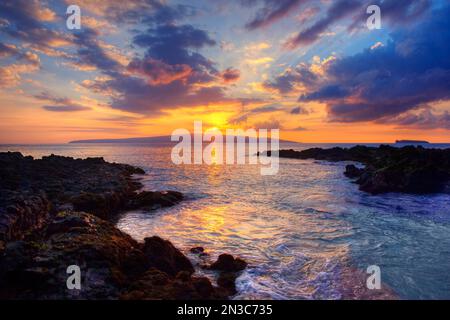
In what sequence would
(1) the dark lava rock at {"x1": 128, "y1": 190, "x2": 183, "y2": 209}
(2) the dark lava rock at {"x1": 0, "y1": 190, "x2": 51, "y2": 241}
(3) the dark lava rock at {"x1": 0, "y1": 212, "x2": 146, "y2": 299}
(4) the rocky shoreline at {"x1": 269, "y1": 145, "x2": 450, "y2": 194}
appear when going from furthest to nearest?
(4) the rocky shoreline at {"x1": 269, "y1": 145, "x2": 450, "y2": 194}, (1) the dark lava rock at {"x1": 128, "y1": 190, "x2": 183, "y2": 209}, (2) the dark lava rock at {"x1": 0, "y1": 190, "x2": 51, "y2": 241}, (3) the dark lava rock at {"x1": 0, "y1": 212, "x2": 146, "y2": 299}

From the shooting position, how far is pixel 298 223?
15.4m

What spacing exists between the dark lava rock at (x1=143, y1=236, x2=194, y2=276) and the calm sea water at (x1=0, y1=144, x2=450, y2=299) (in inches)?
52.5

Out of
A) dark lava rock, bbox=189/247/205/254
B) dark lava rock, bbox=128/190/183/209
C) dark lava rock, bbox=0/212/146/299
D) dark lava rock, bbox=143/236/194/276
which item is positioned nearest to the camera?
dark lava rock, bbox=0/212/146/299

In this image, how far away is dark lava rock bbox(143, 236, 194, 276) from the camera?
8.40 m

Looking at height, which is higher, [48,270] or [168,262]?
[48,270]

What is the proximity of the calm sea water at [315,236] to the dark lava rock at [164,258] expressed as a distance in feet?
4.37

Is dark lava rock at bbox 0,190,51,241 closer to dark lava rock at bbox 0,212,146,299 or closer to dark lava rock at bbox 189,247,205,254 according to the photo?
dark lava rock at bbox 0,212,146,299

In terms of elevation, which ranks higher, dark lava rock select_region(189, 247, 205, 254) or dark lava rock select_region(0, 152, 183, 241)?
dark lava rock select_region(0, 152, 183, 241)

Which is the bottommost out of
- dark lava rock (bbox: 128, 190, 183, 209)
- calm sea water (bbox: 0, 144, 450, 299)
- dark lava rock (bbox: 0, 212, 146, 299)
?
calm sea water (bbox: 0, 144, 450, 299)

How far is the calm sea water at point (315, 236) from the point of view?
8.55 metres

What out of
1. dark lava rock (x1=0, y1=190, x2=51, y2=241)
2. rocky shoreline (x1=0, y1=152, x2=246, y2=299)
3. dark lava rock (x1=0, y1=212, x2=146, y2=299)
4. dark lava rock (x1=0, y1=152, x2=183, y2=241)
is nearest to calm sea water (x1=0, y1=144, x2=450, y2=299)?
dark lava rock (x1=0, y1=152, x2=183, y2=241)

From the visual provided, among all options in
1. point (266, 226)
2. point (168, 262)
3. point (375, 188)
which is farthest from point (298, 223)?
point (375, 188)
